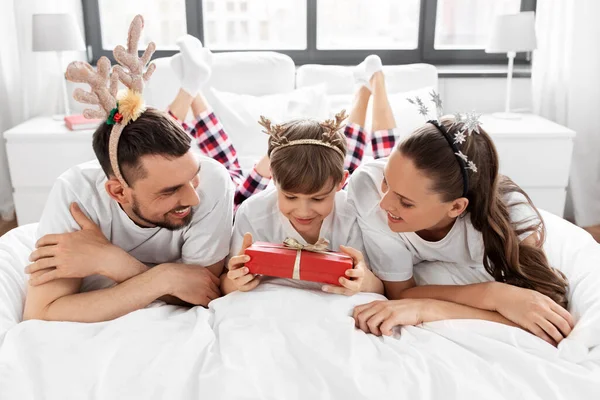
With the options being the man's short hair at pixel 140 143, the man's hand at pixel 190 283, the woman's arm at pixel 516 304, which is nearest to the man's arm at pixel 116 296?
the man's hand at pixel 190 283

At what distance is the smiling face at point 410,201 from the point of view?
1.45 m

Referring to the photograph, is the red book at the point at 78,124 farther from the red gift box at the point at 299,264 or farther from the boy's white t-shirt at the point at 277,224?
the red gift box at the point at 299,264

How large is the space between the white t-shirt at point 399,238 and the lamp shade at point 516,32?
5.43 ft

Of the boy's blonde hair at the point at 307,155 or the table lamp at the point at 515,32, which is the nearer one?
the boy's blonde hair at the point at 307,155

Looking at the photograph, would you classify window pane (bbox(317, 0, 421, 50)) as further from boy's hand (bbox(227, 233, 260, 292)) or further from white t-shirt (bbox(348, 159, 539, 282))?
boy's hand (bbox(227, 233, 260, 292))

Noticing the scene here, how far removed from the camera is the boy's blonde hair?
4.84ft

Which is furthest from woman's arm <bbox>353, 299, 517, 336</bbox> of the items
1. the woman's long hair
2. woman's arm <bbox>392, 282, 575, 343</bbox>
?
the woman's long hair

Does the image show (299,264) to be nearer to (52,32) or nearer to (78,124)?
(78,124)

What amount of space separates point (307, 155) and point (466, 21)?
268 centimetres

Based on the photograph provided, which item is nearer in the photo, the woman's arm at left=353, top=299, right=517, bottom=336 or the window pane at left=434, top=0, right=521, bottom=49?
the woman's arm at left=353, top=299, right=517, bottom=336

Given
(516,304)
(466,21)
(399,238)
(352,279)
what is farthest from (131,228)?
(466,21)

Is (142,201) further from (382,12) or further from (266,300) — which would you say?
(382,12)

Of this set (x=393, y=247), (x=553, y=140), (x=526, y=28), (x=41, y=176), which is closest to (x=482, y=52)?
(x=526, y=28)

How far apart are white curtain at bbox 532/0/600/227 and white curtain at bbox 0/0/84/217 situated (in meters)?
2.70
